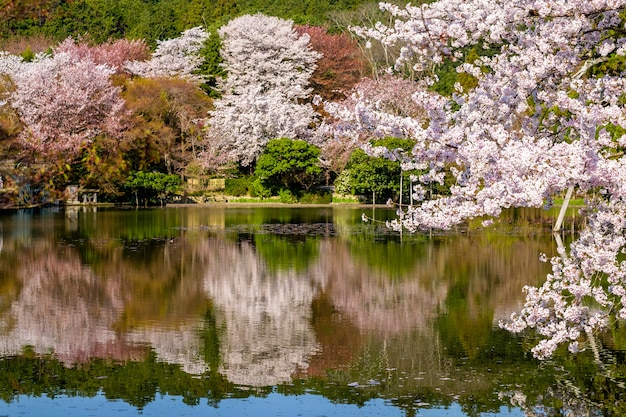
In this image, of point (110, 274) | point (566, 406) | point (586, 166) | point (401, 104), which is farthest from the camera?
point (401, 104)

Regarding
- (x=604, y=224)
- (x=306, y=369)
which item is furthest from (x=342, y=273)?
(x=604, y=224)

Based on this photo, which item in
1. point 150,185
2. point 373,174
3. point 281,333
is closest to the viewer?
point 281,333

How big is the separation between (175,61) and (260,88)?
734 cm

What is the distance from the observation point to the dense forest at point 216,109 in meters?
47.9

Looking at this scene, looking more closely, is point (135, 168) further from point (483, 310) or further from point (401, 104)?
point (483, 310)

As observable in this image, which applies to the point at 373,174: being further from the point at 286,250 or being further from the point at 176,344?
the point at 176,344

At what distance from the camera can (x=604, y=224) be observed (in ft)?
32.8

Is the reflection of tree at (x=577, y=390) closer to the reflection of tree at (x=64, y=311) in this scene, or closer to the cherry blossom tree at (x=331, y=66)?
the reflection of tree at (x=64, y=311)

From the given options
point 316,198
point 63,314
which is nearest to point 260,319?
point 63,314

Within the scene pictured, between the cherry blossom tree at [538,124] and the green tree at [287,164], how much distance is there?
40.6m

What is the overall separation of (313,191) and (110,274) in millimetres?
32231

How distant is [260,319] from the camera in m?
17.4

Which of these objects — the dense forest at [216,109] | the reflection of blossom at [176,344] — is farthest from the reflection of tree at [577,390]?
the dense forest at [216,109]

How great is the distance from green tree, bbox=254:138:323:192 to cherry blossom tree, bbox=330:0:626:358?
40642 millimetres
